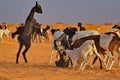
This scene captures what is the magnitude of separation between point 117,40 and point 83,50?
140 cm

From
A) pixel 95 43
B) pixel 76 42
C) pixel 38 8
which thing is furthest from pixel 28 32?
pixel 95 43

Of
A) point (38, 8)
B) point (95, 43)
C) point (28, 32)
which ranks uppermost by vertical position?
point (38, 8)

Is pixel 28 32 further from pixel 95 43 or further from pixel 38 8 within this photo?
pixel 95 43

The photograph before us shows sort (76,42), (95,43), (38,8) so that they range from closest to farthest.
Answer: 1. (95,43)
2. (76,42)
3. (38,8)

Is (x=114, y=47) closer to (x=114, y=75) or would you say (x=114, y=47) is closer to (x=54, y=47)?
(x=114, y=75)

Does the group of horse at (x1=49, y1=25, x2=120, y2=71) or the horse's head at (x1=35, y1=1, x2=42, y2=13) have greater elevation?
the horse's head at (x1=35, y1=1, x2=42, y2=13)

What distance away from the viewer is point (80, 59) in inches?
663

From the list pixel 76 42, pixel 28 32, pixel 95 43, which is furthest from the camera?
pixel 28 32

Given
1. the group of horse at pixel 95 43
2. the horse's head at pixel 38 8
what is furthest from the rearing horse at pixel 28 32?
the group of horse at pixel 95 43

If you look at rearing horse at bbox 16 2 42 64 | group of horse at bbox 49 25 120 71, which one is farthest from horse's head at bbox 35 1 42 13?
group of horse at bbox 49 25 120 71

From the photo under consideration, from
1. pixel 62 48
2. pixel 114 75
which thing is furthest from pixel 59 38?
pixel 114 75

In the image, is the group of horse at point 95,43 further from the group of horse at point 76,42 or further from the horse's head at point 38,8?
the horse's head at point 38,8

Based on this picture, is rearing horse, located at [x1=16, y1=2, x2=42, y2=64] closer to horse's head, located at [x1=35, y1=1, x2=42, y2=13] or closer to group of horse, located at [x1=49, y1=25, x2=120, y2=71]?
horse's head, located at [x1=35, y1=1, x2=42, y2=13]

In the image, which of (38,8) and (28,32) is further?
(38,8)
